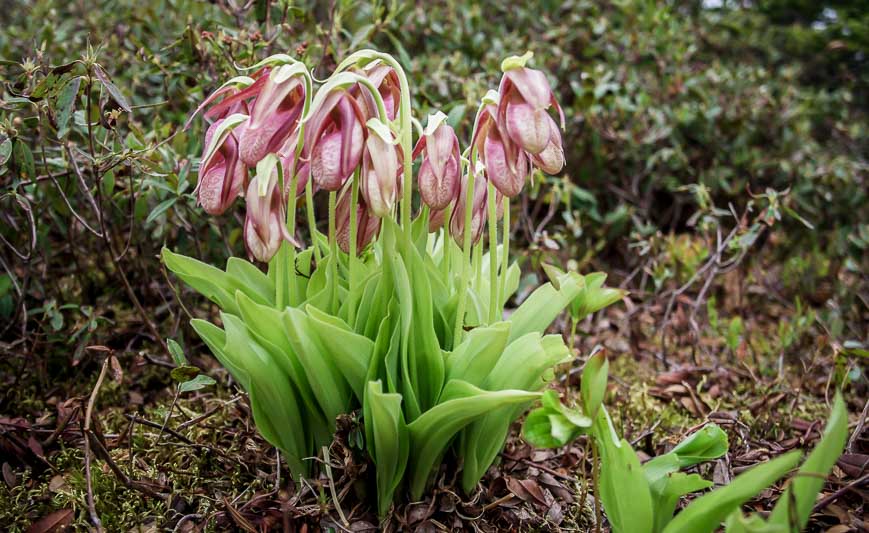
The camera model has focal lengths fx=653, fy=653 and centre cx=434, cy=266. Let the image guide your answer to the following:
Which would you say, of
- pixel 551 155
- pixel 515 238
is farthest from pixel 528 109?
pixel 515 238

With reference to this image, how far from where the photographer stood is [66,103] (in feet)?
4.47

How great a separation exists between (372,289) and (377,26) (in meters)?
1.14

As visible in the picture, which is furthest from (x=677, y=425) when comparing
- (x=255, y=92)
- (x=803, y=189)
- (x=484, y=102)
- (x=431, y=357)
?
(x=803, y=189)

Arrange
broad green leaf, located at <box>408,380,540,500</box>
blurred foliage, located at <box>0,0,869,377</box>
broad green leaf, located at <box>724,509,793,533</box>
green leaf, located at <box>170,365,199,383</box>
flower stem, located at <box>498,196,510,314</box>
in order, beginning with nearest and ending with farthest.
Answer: broad green leaf, located at <box>724,509,793,533</box>
broad green leaf, located at <box>408,380,540,500</box>
flower stem, located at <box>498,196,510,314</box>
green leaf, located at <box>170,365,199,383</box>
blurred foliage, located at <box>0,0,869,377</box>

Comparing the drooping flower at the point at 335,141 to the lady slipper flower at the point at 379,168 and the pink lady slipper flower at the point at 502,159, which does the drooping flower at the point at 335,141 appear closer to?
the lady slipper flower at the point at 379,168

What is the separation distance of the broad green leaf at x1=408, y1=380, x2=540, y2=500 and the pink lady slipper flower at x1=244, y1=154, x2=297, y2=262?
14.4 inches

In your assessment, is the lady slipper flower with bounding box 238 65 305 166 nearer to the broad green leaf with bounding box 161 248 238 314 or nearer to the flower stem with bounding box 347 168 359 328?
the flower stem with bounding box 347 168 359 328

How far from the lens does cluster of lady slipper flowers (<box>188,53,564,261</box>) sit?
3.39 ft

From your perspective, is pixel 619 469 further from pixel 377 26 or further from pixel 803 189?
pixel 803 189

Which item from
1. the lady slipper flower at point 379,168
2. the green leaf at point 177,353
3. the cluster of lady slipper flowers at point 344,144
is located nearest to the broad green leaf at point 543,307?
the cluster of lady slipper flowers at point 344,144

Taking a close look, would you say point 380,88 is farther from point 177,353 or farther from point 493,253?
point 177,353

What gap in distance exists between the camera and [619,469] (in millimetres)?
1051

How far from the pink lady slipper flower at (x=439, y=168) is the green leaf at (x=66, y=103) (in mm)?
792

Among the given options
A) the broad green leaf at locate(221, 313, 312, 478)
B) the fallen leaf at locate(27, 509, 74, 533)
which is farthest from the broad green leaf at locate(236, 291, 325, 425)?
the fallen leaf at locate(27, 509, 74, 533)
